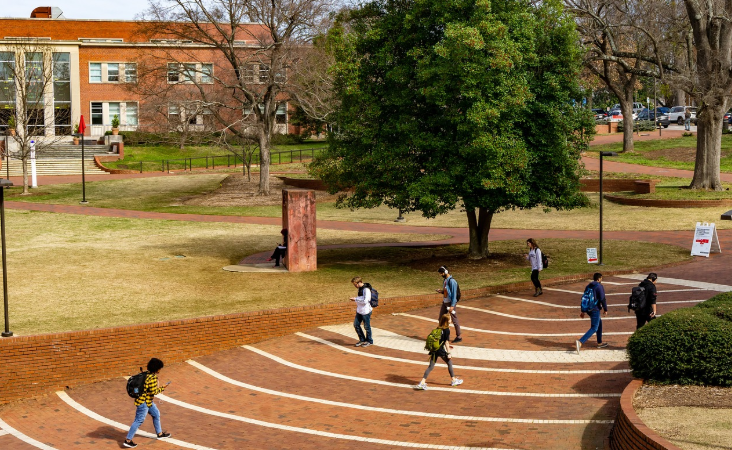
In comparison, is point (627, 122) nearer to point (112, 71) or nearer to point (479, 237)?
point (479, 237)

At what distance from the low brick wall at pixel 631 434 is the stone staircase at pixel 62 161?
169 ft

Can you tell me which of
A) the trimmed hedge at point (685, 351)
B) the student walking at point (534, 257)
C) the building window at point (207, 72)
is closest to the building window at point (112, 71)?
the building window at point (207, 72)

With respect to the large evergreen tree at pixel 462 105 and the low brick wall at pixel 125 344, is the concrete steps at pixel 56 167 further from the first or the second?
the low brick wall at pixel 125 344

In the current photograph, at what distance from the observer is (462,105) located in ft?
79.3

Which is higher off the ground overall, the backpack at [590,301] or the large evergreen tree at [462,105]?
the large evergreen tree at [462,105]

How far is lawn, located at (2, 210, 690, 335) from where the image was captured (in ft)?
66.3

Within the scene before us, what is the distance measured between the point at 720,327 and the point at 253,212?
31.5 metres

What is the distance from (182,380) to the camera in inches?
655

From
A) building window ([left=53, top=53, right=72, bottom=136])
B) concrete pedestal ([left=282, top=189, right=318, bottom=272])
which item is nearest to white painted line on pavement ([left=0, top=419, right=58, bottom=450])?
concrete pedestal ([left=282, top=189, right=318, bottom=272])

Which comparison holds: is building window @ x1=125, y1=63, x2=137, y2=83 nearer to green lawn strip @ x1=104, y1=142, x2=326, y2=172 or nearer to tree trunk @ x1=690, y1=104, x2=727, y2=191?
green lawn strip @ x1=104, y1=142, x2=326, y2=172

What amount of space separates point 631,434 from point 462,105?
14.6 metres

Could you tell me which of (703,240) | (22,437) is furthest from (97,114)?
(22,437)

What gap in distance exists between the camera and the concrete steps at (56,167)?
188 feet

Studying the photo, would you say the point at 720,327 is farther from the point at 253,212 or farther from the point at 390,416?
the point at 253,212
